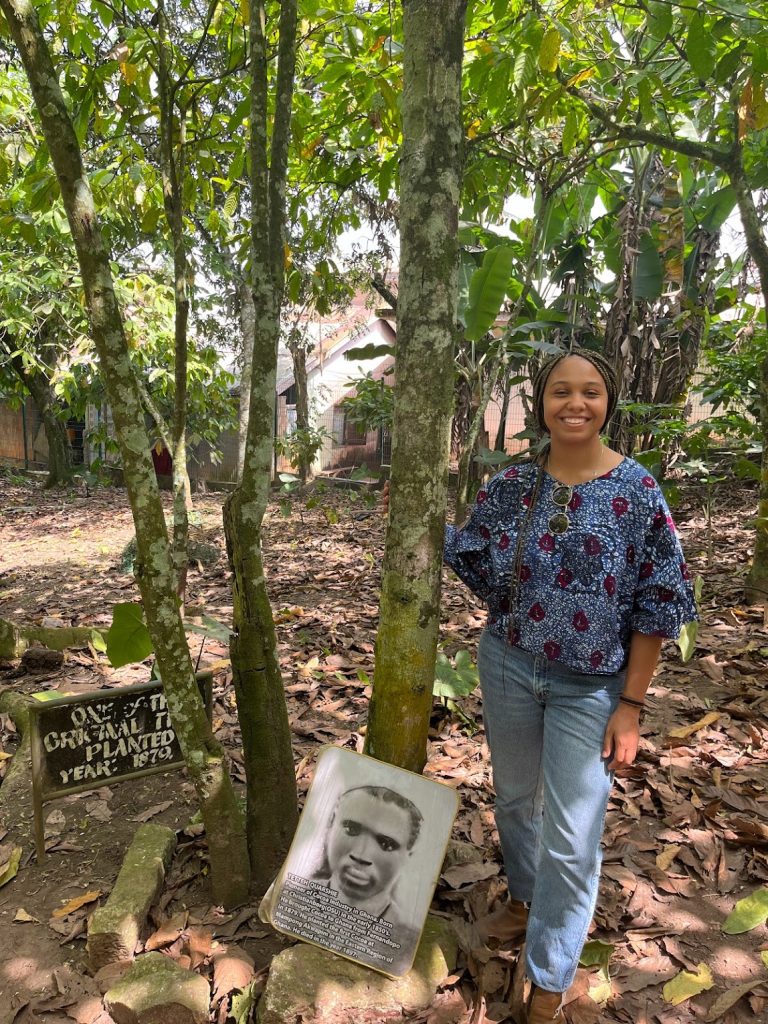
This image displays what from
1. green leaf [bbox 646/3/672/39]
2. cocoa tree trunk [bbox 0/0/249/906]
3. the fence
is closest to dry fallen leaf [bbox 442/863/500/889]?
cocoa tree trunk [bbox 0/0/249/906]

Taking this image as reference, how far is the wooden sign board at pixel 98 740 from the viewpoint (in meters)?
2.36

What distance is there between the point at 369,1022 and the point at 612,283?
28.3ft

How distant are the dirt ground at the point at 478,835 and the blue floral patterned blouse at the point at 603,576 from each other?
1009 millimetres

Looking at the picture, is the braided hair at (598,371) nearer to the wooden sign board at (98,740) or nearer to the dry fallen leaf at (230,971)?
the wooden sign board at (98,740)

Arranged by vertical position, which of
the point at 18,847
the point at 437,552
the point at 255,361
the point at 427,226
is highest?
the point at 427,226

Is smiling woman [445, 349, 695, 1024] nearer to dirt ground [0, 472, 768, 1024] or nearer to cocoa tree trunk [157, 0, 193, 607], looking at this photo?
dirt ground [0, 472, 768, 1024]

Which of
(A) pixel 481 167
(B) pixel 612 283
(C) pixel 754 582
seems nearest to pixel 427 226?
(A) pixel 481 167

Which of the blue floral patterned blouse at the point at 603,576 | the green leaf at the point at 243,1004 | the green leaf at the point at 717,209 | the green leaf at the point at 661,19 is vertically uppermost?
the green leaf at the point at 717,209

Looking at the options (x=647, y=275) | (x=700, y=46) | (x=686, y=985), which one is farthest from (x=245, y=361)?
(x=686, y=985)

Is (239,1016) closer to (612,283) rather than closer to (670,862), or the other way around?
(670,862)

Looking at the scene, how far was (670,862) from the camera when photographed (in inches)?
97.0

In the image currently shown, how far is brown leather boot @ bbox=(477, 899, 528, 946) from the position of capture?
207 centimetres

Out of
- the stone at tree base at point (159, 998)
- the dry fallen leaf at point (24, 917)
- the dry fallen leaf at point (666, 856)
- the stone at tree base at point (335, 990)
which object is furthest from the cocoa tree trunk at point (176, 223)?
the dry fallen leaf at point (666, 856)

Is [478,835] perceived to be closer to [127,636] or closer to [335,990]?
[335,990]
